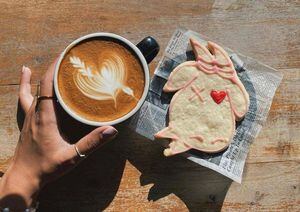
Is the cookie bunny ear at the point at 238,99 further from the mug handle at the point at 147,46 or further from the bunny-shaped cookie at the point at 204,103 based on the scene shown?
the mug handle at the point at 147,46

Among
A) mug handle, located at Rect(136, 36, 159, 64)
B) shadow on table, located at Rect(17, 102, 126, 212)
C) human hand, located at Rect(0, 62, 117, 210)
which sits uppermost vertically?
mug handle, located at Rect(136, 36, 159, 64)

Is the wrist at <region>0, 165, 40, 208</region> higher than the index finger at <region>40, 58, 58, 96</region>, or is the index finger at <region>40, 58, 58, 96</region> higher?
the index finger at <region>40, 58, 58, 96</region>

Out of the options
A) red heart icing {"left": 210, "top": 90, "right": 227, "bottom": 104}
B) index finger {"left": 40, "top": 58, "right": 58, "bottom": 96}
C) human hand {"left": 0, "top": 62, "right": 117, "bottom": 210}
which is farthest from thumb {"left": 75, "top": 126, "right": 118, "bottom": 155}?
red heart icing {"left": 210, "top": 90, "right": 227, "bottom": 104}

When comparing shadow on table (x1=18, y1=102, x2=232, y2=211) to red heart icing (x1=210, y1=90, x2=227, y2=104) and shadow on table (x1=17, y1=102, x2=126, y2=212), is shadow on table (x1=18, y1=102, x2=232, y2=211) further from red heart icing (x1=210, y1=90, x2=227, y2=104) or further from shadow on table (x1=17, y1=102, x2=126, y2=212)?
red heart icing (x1=210, y1=90, x2=227, y2=104)

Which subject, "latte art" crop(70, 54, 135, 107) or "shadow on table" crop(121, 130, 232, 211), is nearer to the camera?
"latte art" crop(70, 54, 135, 107)

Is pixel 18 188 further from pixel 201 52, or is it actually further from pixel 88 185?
pixel 201 52
